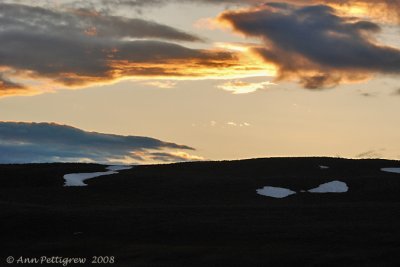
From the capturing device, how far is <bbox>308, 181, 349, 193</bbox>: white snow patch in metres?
87.7

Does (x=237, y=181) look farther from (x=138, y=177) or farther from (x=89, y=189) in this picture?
(x=89, y=189)

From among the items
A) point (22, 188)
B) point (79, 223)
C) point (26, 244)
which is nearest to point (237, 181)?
point (22, 188)

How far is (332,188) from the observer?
292 ft

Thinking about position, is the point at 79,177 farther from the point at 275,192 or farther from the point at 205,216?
the point at 205,216

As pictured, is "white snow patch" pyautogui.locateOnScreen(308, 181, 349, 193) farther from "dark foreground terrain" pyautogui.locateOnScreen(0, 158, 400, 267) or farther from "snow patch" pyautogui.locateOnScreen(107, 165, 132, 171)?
"snow patch" pyautogui.locateOnScreen(107, 165, 132, 171)

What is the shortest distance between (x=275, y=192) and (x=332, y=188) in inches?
316

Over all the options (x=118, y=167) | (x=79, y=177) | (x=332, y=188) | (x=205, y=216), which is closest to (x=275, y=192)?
(x=332, y=188)

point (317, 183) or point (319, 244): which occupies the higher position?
point (317, 183)

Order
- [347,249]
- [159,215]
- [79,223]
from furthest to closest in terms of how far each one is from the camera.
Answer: [159,215]
[79,223]
[347,249]

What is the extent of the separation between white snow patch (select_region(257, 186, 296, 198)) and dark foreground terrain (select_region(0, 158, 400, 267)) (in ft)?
4.81

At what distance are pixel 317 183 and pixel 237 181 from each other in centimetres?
1115

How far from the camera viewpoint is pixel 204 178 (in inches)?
3834

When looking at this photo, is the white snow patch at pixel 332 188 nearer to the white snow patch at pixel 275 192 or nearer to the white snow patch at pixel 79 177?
the white snow patch at pixel 275 192

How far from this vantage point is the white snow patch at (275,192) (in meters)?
85.8
